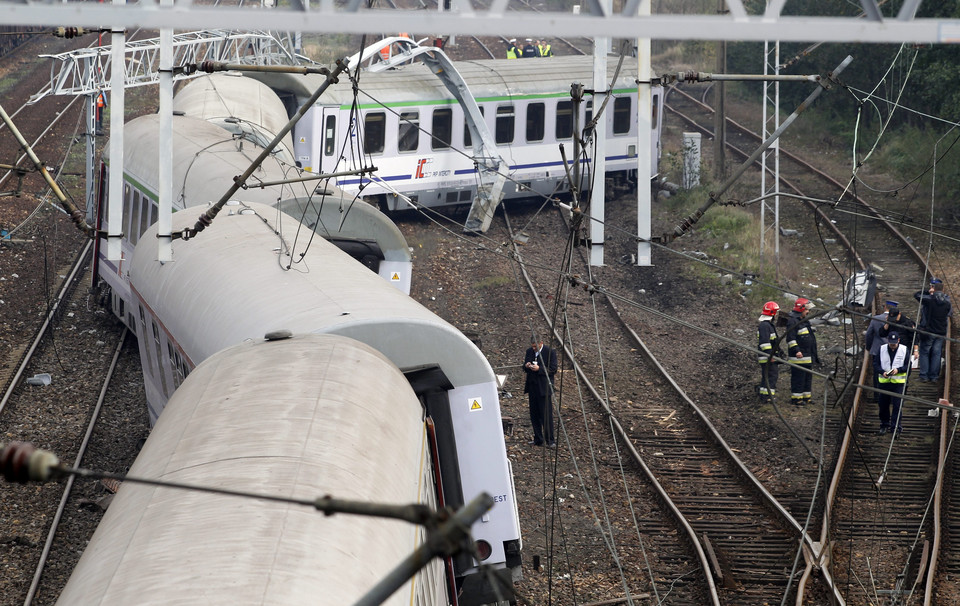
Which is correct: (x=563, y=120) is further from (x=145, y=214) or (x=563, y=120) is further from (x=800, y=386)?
(x=145, y=214)

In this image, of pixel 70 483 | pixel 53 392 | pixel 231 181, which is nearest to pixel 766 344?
pixel 231 181

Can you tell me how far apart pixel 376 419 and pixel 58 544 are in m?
5.95

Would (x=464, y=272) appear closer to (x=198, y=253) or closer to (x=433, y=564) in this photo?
(x=198, y=253)

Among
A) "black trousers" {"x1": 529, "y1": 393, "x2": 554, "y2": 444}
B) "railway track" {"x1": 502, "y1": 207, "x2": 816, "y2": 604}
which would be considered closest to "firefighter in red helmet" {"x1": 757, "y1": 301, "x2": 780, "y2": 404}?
"railway track" {"x1": 502, "y1": 207, "x2": 816, "y2": 604}

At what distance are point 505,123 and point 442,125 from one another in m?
1.71

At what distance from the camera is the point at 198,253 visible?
32.9ft

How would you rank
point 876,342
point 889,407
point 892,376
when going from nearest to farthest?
point 892,376 < point 889,407 < point 876,342

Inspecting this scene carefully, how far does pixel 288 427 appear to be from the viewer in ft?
18.2

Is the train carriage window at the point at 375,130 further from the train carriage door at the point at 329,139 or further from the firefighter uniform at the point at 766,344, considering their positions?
the firefighter uniform at the point at 766,344

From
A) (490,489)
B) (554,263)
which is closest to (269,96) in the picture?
(554,263)

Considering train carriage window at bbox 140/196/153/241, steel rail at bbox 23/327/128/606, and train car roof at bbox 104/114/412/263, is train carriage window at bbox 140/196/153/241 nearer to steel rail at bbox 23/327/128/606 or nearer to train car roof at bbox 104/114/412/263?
train car roof at bbox 104/114/412/263

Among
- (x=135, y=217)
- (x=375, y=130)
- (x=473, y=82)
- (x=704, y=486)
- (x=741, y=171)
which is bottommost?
(x=704, y=486)

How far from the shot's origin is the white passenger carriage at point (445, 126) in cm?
2278

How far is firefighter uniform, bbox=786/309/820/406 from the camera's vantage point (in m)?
14.5
